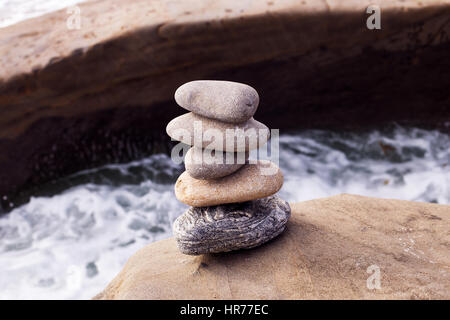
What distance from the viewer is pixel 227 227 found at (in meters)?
2.29

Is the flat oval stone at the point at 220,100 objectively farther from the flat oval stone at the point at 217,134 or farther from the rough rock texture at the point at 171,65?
the rough rock texture at the point at 171,65

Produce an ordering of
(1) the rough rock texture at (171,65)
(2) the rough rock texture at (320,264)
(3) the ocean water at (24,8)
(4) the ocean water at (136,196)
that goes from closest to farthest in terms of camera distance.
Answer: (2) the rough rock texture at (320,264)
(4) the ocean water at (136,196)
(1) the rough rock texture at (171,65)
(3) the ocean water at (24,8)

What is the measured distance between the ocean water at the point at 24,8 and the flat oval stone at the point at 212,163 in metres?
4.55

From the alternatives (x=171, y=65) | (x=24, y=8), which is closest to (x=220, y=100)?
(x=171, y=65)

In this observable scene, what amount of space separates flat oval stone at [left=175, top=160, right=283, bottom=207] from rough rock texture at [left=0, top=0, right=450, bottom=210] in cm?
193

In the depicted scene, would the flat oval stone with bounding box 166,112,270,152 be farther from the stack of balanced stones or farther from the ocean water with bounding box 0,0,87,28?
the ocean water with bounding box 0,0,87,28

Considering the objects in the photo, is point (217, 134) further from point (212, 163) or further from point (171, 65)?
point (171, 65)

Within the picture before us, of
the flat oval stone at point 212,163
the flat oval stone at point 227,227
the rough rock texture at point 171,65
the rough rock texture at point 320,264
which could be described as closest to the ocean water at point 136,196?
the rough rock texture at point 171,65

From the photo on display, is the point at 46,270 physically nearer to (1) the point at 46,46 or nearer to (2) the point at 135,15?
(1) the point at 46,46

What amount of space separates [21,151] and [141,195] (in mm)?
1191

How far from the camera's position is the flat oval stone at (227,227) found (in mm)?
2277

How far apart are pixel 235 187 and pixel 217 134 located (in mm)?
295

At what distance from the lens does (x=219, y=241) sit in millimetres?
2281

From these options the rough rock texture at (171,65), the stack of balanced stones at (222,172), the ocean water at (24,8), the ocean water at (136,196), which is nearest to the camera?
the stack of balanced stones at (222,172)
